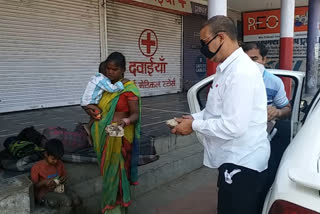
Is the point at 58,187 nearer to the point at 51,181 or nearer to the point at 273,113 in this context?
the point at 51,181

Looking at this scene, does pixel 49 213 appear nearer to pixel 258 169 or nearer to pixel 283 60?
pixel 258 169

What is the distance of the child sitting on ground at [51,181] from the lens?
269 centimetres

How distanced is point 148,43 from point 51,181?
23.7ft

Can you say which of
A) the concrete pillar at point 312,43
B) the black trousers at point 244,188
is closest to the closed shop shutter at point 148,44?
the concrete pillar at point 312,43

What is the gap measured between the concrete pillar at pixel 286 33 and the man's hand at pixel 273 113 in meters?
6.18

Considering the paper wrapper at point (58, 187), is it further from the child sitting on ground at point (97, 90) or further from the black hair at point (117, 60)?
the black hair at point (117, 60)

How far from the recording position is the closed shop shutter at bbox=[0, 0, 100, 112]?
6.20 meters

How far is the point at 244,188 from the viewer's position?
165 centimetres

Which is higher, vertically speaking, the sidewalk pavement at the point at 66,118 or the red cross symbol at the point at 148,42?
the red cross symbol at the point at 148,42

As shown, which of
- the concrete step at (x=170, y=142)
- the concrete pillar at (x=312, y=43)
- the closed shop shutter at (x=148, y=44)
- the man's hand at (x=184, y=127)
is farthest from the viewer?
the concrete pillar at (x=312, y=43)

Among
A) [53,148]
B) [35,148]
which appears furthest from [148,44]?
[53,148]

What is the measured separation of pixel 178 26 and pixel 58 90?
5027 millimetres

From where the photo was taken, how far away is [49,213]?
103 inches

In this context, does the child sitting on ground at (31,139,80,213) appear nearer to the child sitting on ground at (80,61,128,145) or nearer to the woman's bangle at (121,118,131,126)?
the child sitting on ground at (80,61,128,145)
